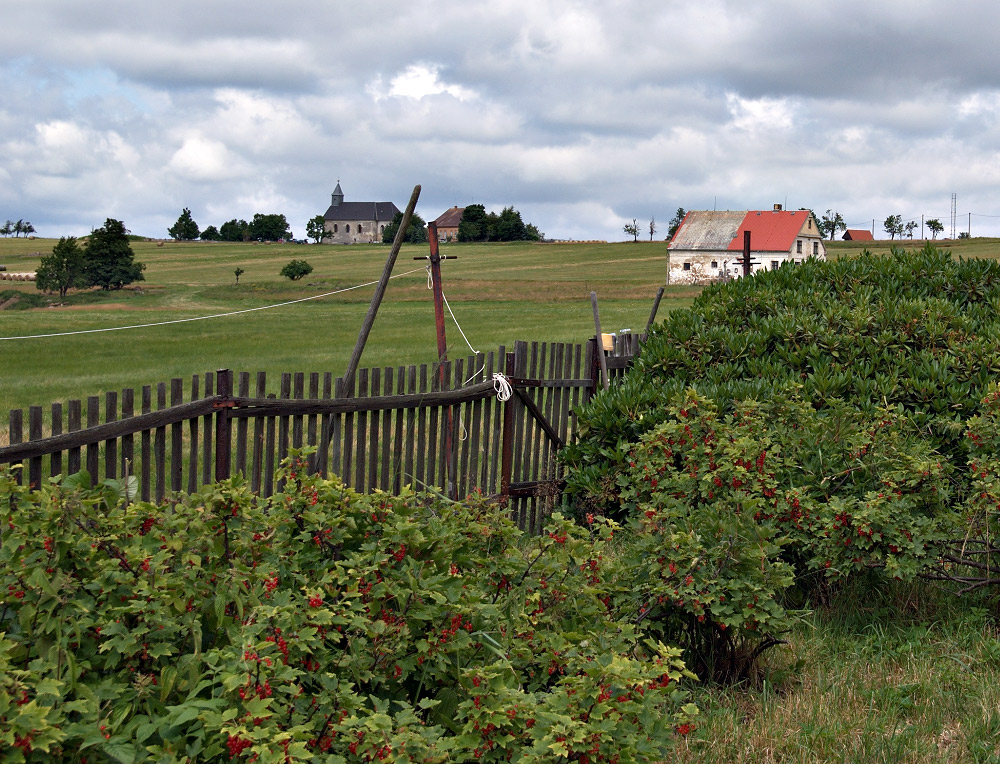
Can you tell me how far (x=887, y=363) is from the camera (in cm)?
709

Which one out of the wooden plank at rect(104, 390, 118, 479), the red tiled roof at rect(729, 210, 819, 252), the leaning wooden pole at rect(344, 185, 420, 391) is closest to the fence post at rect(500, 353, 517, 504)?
the leaning wooden pole at rect(344, 185, 420, 391)

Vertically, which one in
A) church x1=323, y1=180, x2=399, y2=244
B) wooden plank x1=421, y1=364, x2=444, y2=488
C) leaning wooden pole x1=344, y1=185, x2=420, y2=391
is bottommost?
wooden plank x1=421, y1=364, x2=444, y2=488

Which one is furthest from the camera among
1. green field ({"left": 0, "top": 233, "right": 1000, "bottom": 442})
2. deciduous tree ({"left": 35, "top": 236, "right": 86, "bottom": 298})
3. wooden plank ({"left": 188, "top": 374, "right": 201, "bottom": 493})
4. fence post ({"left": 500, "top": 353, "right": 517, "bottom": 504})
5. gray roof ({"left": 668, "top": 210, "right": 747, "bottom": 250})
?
gray roof ({"left": 668, "top": 210, "right": 747, "bottom": 250})

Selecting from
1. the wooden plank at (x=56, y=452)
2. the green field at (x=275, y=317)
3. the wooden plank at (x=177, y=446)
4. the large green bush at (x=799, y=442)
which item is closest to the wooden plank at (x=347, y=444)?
the wooden plank at (x=177, y=446)

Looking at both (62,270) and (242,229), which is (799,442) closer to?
(62,270)

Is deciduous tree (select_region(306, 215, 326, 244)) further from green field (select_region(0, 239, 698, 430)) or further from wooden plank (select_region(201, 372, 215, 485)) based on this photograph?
wooden plank (select_region(201, 372, 215, 485))

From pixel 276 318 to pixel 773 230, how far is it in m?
56.0

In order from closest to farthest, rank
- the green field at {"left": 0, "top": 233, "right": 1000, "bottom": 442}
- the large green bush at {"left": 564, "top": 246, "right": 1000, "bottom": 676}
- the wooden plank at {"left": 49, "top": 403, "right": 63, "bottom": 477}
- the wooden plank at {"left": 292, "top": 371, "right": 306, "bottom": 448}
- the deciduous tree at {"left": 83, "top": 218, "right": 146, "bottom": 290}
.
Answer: the large green bush at {"left": 564, "top": 246, "right": 1000, "bottom": 676} < the wooden plank at {"left": 49, "top": 403, "right": 63, "bottom": 477} < the wooden plank at {"left": 292, "top": 371, "right": 306, "bottom": 448} < the green field at {"left": 0, "top": 233, "right": 1000, "bottom": 442} < the deciduous tree at {"left": 83, "top": 218, "right": 146, "bottom": 290}

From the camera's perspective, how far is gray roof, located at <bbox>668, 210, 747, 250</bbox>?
8694 centimetres

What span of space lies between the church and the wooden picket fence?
185086 mm

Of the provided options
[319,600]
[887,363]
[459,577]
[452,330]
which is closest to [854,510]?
[887,363]

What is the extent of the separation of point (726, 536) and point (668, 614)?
549 mm

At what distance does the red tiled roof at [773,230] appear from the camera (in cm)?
8462

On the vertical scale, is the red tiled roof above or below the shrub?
above
